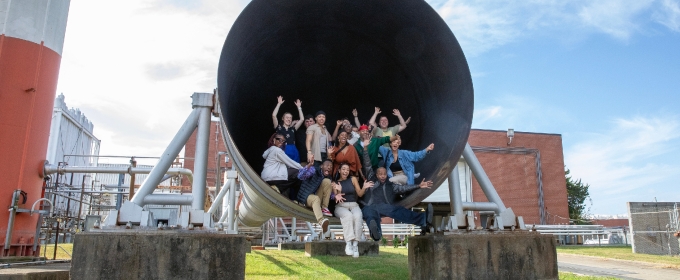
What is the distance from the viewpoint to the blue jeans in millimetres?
4418

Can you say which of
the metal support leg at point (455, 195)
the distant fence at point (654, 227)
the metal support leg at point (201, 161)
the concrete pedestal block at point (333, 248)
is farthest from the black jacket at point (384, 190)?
the distant fence at point (654, 227)

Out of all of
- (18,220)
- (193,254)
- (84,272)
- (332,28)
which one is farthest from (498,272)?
(18,220)

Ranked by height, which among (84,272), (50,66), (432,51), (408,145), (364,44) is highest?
(50,66)

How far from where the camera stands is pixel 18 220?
27.2 feet

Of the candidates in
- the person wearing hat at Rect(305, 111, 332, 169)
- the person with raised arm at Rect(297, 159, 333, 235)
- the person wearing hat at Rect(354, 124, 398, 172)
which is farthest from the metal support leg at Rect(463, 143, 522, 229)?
the person wearing hat at Rect(305, 111, 332, 169)

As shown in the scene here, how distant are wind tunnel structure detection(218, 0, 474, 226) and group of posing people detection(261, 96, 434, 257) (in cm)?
17

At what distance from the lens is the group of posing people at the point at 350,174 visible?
4496mm

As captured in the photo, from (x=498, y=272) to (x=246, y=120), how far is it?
3.48 meters

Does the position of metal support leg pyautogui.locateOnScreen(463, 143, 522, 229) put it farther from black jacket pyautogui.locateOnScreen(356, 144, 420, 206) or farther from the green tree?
the green tree

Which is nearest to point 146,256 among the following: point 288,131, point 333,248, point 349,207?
point 349,207

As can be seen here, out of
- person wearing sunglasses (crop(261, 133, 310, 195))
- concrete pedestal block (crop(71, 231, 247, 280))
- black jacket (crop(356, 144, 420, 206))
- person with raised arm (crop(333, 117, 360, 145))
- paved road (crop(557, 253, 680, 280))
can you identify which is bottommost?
paved road (crop(557, 253, 680, 280))

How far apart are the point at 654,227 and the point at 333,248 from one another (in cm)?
940

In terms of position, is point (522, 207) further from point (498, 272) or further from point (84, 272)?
point (84, 272)

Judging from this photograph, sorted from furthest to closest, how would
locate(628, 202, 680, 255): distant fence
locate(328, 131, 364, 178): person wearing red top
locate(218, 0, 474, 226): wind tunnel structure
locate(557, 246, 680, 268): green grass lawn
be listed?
locate(628, 202, 680, 255): distant fence, locate(557, 246, 680, 268): green grass lawn, locate(328, 131, 364, 178): person wearing red top, locate(218, 0, 474, 226): wind tunnel structure
